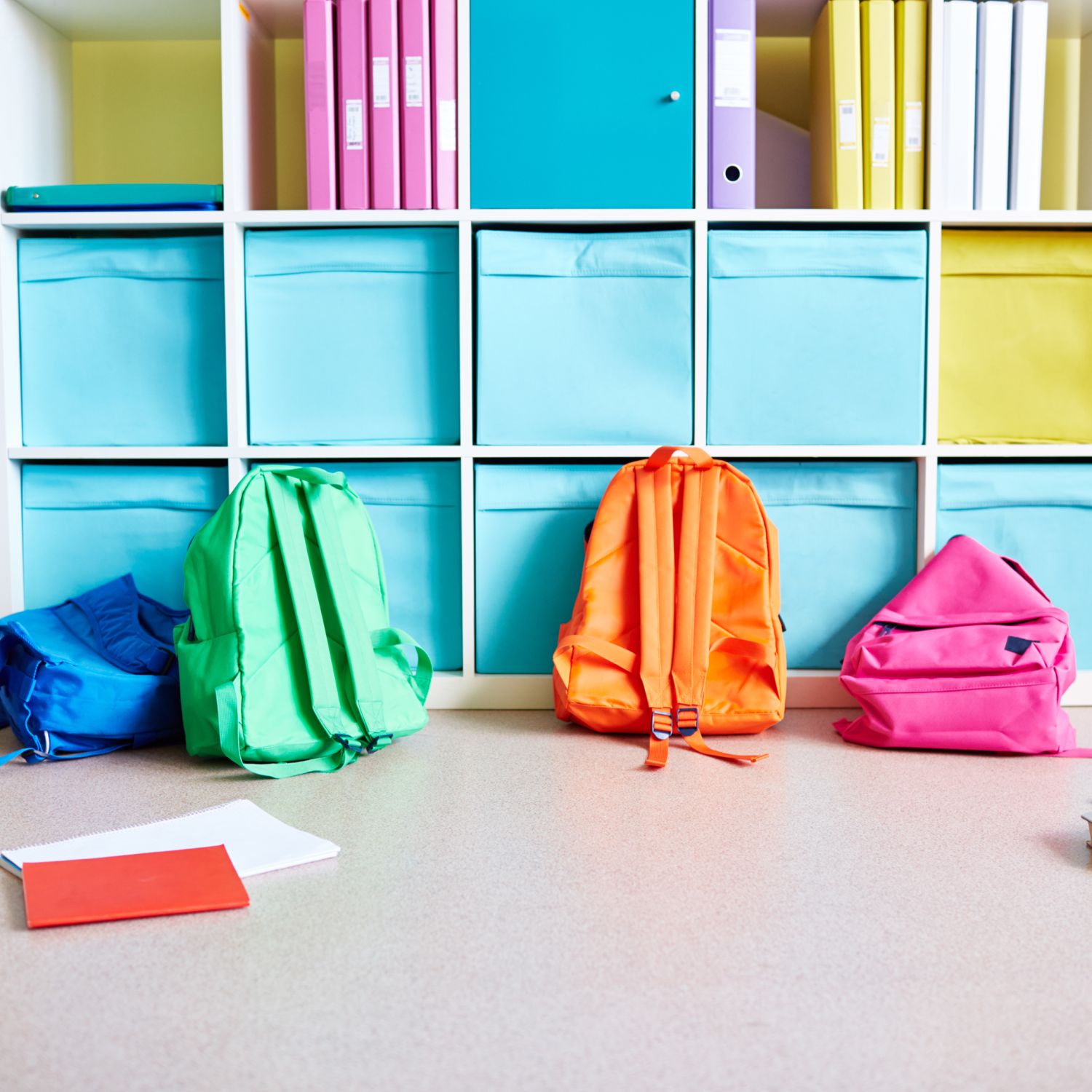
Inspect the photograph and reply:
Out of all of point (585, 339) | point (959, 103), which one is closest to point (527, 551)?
point (585, 339)

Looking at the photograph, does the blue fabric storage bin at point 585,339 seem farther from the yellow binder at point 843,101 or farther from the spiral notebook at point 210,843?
the spiral notebook at point 210,843

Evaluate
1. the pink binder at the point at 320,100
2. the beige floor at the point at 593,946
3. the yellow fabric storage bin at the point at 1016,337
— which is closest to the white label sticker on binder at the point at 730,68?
the yellow fabric storage bin at the point at 1016,337

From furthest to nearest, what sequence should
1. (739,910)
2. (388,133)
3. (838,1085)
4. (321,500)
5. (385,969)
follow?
(388,133) < (321,500) < (739,910) < (385,969) < (838,1085)

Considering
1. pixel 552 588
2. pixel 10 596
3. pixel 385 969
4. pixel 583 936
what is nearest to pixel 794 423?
pixel 552 588

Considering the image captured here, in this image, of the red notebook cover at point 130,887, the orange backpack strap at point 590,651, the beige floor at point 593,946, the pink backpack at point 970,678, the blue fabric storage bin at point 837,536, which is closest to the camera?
the beige floor at point 593,946

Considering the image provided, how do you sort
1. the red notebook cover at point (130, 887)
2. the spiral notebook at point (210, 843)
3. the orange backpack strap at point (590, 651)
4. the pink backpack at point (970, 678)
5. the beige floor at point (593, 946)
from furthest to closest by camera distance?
the orange backpack strap at point (590, 651) < the pink backpack at point (970, 678) < the spiral notebook at point (210, 843) < the red notebook cover at point (130, 887) < the beige floor at point (593, 946)

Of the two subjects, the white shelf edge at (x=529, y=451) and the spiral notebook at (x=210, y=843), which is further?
the white shelf edge at (x=529, y=451)

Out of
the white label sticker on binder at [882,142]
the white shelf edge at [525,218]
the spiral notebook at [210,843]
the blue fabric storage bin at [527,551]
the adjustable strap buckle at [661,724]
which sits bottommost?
the spiral notebook at [210,843]

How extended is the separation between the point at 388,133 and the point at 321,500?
0.69 meters

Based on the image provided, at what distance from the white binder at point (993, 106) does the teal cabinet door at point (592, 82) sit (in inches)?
20.9

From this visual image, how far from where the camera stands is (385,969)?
3.19 feet

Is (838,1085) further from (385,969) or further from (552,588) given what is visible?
(552,588)

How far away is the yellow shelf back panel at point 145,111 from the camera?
2.24 meters

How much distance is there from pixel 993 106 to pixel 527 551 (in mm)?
1184
